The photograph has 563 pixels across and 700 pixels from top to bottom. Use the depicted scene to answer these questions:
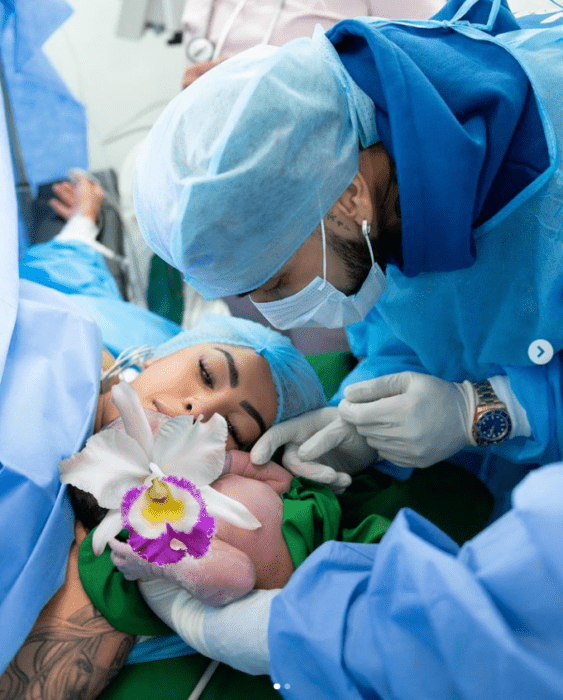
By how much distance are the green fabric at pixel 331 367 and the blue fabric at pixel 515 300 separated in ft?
1.07

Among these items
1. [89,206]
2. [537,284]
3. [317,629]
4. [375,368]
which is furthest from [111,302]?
[317,629]

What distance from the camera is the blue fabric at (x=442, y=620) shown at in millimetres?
605

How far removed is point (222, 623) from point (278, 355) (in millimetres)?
505

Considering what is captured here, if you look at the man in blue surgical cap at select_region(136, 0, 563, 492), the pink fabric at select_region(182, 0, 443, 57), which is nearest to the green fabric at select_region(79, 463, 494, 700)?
the man in blue surgical cap at select_region(136, 0, 563, 492)

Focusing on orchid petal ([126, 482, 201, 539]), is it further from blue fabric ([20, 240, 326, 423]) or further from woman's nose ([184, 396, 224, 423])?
blue fabric ([20, 240, 326, 423])

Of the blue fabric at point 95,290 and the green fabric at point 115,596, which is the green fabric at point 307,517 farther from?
the blue fabric at point 95,290

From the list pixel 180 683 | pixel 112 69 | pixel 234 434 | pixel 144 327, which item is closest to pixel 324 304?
pixel 234 434

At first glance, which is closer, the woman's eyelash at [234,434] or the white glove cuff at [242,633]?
the white glove cuff at [242,633]

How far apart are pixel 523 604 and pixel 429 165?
0.59 m

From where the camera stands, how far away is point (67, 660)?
3.37ft

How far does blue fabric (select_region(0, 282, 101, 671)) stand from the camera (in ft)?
3.27

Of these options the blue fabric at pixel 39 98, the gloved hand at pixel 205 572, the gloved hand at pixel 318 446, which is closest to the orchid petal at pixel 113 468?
the gloved hand at pixel 205 572

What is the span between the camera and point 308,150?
0.96m

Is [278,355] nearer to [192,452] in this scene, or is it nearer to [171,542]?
[192,452]
